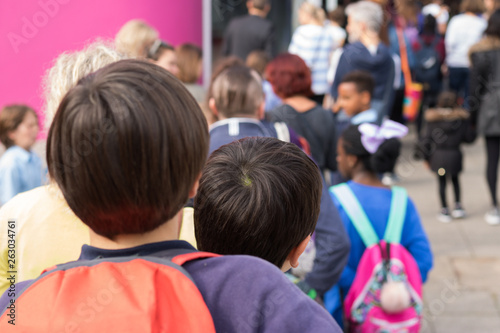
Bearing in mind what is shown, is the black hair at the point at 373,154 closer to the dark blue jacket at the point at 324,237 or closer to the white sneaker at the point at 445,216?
the dark blue jacket at the point at 324,237

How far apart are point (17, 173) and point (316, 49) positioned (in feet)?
16.4

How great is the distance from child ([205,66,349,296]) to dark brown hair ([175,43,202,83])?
184 cm

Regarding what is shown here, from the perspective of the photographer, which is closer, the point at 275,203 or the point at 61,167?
the point at 61,167

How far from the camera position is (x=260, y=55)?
6.84 metres

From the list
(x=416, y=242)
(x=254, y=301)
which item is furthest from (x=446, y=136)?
(x=254, y=301)

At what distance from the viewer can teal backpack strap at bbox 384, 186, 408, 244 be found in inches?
131

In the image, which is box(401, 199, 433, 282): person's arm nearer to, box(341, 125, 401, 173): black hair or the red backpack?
box(341, 125, 401, 173): black hair

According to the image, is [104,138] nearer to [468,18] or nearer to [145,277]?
[145,277]

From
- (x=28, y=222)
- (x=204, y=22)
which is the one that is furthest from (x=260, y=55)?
(x=28, y=222)

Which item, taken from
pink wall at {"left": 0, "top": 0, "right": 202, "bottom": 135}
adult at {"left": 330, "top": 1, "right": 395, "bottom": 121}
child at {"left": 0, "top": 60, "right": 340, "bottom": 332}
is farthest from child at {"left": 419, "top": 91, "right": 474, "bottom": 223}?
child at {"left": 0, "top": 60, "right": 340, "bottom": 332}

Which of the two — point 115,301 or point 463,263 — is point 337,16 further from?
point 115,301

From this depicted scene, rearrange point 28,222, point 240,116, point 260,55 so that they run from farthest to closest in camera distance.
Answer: point 260,55
point 240,116
point 28,222

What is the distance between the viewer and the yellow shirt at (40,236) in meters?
1.84

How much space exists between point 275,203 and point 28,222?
73 centimetres
